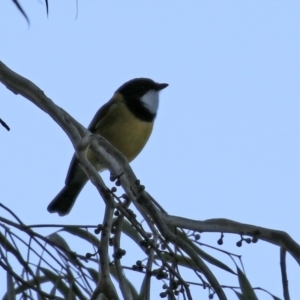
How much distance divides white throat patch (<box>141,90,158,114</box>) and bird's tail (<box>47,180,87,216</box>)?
2.12ft

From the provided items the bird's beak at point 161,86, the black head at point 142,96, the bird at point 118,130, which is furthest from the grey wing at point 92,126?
the bird's beak at point 161,86

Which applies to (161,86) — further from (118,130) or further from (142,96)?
(118,130)

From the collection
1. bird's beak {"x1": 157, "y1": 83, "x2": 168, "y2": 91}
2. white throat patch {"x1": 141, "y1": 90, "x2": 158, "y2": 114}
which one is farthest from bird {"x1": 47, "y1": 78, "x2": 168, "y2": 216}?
bird's beak {"x1": 157, "y1": 83, "x2": 168, "y2": 91}

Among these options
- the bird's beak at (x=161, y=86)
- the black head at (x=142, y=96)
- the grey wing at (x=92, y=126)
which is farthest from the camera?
the bird's beak at (x=161, y=86)

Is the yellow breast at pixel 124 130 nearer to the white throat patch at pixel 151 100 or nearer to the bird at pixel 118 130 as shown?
the bird at pixel 118 130

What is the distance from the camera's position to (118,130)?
4.12 metres

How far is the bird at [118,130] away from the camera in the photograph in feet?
13.4

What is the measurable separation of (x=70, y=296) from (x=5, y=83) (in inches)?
29.4

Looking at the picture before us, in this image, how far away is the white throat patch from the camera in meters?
4.38

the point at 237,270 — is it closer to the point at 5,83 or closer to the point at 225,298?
the point at 225,298

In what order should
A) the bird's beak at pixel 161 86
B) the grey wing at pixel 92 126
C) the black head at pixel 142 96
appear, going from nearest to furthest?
the grey wing at pixel 92 126, the black head at pixel 142 96, the bird's beak at pixel 161 86

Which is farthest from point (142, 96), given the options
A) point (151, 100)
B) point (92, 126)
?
point (92, 126)

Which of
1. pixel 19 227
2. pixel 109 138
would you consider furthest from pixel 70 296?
pixel 109 138

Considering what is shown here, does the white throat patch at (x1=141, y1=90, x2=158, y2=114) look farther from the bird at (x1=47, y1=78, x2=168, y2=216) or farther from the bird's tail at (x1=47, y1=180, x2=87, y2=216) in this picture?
the bird's tail at (x1=47, y1=180, x2=87, y2=216)
